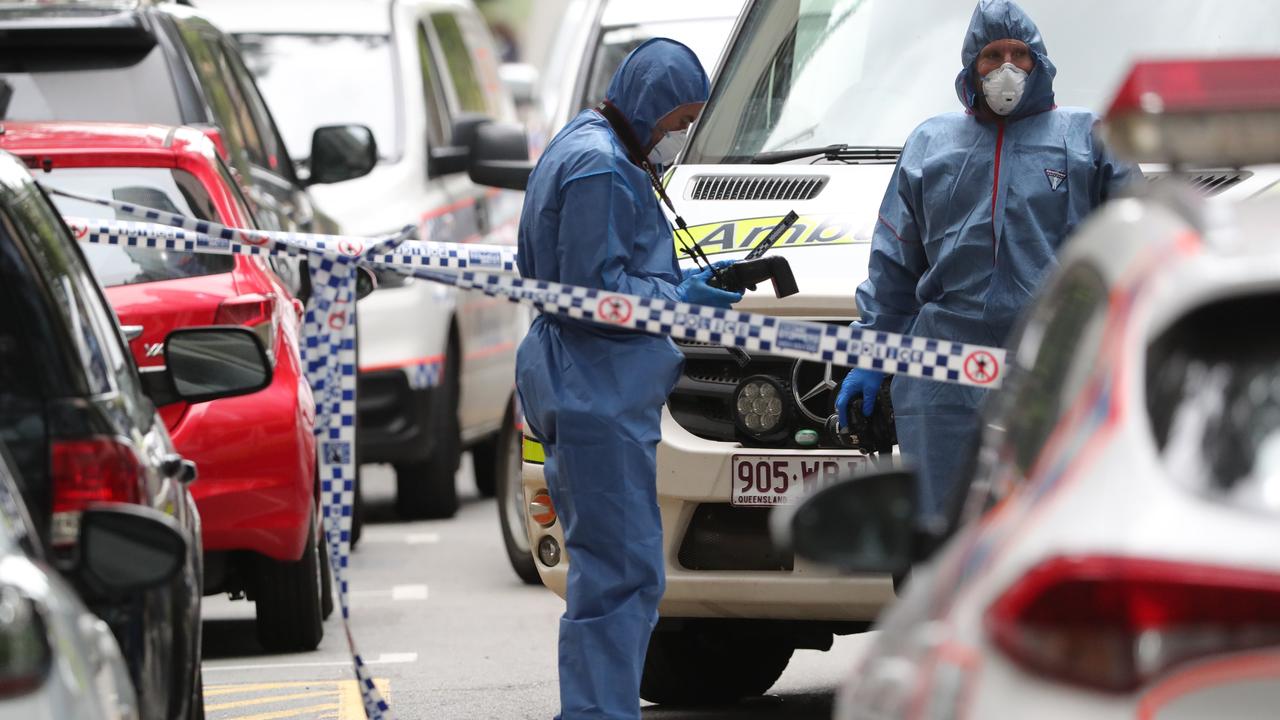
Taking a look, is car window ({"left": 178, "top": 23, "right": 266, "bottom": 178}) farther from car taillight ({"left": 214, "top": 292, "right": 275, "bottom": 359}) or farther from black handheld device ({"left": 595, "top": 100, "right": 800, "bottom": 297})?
black handheld device ({"left": 595, "top": 100, "right": 800, "bottom": 297})

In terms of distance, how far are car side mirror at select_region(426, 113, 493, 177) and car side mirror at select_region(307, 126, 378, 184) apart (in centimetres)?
206

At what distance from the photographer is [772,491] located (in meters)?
7.48

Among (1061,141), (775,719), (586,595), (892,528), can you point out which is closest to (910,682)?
(892,528)

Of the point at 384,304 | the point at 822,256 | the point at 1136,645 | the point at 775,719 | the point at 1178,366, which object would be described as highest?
the point at 1178,366

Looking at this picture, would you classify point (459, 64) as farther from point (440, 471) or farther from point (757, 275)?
Result: point (757, 275)

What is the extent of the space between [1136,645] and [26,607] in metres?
1.43

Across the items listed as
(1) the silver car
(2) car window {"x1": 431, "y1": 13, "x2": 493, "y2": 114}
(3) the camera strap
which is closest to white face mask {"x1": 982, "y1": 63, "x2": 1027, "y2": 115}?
(3) the camera strap

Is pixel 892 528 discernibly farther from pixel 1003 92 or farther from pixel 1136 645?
pixel 1003 92

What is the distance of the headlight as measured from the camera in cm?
754

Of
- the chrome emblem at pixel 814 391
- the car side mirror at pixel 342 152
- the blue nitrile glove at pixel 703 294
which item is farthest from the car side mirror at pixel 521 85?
the blue nitrile glove at pixel 703 294

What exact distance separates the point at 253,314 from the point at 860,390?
8.05 feet

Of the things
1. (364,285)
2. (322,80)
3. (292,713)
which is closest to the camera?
(292,713)

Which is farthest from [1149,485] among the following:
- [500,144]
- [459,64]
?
[459,64]

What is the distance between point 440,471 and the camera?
14.2 m
